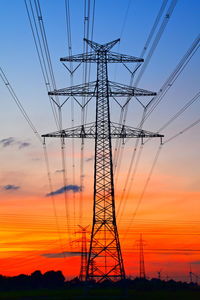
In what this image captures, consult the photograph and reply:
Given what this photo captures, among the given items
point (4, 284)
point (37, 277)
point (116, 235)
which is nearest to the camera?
point (116, 235)

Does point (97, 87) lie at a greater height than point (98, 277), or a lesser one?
greater

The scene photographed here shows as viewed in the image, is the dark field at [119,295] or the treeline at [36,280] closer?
the dark field at [119,295]

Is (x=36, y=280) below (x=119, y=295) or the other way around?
the other way around

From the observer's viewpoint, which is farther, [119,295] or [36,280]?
[36,280]

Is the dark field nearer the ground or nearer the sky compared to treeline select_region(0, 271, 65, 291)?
nearer the ground

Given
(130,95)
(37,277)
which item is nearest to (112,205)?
(130,95)

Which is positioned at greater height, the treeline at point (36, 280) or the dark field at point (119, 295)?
the treeline at point (36, 280)

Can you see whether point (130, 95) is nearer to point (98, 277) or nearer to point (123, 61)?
point (123, 61)

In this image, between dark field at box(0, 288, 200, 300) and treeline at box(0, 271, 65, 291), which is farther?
treeline at box(0, 271, 65, 291)

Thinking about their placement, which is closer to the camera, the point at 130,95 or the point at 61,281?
the point at 130,95

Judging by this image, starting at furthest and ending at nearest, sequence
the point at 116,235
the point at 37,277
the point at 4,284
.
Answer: the point at 37,277 → the point at 4,284 → the point at 116,235

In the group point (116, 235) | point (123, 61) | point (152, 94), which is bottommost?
point (116, 235)
